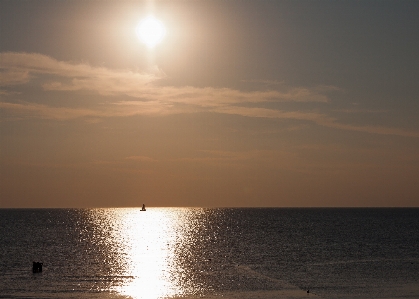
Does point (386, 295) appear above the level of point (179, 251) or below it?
below

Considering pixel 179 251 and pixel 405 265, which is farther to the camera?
pixel 179 251

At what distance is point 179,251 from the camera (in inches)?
4326

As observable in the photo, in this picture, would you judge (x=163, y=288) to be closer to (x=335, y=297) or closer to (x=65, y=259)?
(x=335, y=297)

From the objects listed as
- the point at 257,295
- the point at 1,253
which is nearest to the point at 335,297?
the point at 257,295

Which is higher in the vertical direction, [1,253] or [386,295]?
[1,253]

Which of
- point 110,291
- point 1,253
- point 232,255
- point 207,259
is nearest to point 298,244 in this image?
point 232,255

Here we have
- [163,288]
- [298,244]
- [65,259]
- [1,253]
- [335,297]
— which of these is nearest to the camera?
[335,297]

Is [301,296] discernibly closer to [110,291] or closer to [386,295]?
[386,295]

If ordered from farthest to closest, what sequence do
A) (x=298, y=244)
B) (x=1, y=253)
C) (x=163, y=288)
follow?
(x=298, y=244) < (x=1, y=253) < (x=163, y=288)

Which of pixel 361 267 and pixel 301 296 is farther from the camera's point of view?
pixel 361 267

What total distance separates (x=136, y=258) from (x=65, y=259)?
11256mm

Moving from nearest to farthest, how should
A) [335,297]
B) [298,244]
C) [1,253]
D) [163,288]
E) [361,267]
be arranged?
[335,297]
[163,288]
[361,267]
[1,253]
[298,244]

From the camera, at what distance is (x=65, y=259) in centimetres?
9431

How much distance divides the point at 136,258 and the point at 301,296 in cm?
4250
